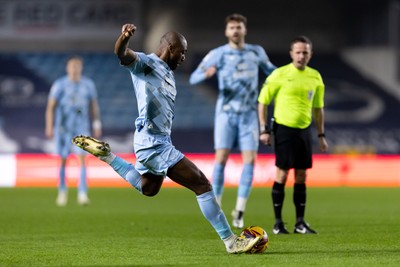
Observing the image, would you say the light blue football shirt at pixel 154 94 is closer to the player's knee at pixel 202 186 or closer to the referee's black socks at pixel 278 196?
the player's knee at pixel 202 186

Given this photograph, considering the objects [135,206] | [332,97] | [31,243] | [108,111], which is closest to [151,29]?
[108,111]

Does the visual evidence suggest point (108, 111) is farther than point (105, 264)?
Yes

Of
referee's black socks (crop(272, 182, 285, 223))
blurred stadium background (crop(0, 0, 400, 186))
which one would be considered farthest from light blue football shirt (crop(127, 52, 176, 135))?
blurred stadium background (crop(0, 0, 400, 186))

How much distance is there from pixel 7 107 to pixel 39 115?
102 cm

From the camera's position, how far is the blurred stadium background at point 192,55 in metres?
27.4

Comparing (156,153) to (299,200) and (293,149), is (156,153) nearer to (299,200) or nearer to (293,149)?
(293,149)

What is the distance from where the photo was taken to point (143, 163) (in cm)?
795

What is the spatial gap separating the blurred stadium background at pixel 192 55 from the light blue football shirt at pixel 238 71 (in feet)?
49.3

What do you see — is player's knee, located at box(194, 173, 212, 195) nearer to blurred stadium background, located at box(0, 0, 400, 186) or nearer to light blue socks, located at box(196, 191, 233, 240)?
light blue socks, located at box(196, 191, 233, 240)

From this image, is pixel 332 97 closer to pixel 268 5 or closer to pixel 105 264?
pixel 268 5

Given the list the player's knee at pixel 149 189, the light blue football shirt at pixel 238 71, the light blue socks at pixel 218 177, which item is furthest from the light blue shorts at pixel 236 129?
the player's knee at pixel 149 189

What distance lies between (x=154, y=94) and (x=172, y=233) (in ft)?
9.57

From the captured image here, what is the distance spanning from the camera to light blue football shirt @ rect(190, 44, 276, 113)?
11766 mm

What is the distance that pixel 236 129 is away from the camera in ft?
38.9
